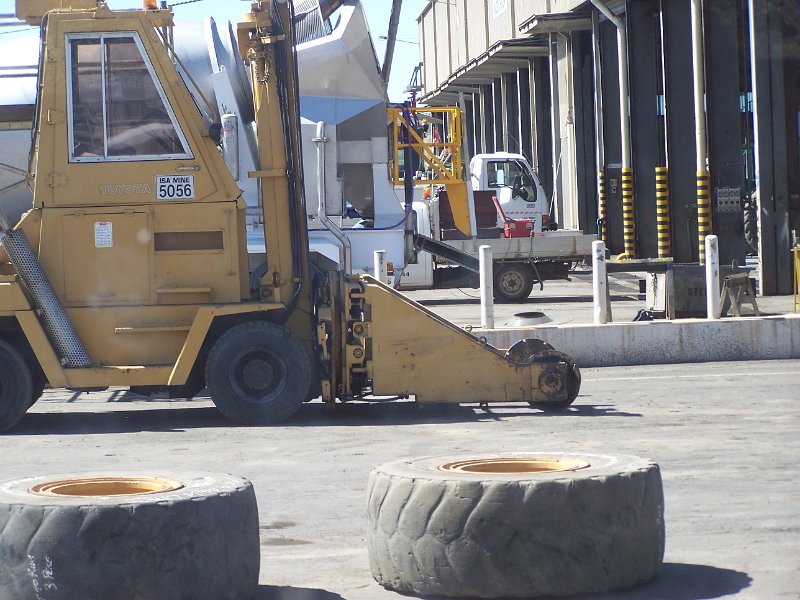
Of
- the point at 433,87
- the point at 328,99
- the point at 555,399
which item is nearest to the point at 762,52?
the point at 328,99

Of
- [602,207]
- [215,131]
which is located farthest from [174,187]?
[602,207]

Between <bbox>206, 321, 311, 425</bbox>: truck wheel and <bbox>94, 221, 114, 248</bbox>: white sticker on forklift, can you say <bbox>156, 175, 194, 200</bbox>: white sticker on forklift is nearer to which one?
<bbox>94, 221, 114, 248</bbox>: white sticker on forklift

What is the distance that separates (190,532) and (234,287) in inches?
249

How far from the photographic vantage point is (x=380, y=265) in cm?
1541

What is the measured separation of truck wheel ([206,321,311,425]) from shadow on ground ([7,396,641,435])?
8.3 inches

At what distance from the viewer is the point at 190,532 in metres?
4.91

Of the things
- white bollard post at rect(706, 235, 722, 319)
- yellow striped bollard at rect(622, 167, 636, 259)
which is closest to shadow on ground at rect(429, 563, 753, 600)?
white bollard post at rect(706, 235, 722, 319)

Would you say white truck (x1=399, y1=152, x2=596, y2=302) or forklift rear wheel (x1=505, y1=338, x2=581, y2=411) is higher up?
white truck (x1=399, y1=152, x2=596, y2=302)

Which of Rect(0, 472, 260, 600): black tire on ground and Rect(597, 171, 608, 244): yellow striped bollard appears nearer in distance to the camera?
Rect(0, 472, 260, 600): black tire on ground

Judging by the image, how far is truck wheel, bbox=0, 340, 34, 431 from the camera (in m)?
10.8

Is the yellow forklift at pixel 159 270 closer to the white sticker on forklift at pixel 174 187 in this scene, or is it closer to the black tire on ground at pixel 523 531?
the white sticker on forklift at pixel 174 187

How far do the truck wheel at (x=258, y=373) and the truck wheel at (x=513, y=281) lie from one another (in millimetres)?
16453

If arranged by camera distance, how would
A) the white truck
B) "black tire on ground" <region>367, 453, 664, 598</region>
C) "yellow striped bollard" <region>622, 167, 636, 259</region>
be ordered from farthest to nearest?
"yellow striped bollard" <region>622, 167, 636, 259</region> < the white truck < "black tire on ground" <region>367, 453, 664, 598</region>

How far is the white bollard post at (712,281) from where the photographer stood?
14.7m
